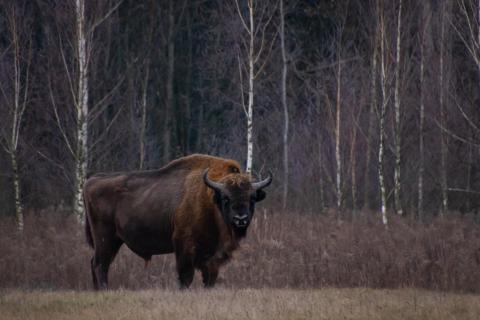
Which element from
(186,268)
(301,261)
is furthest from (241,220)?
(301,261)

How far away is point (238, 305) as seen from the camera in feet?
35.7

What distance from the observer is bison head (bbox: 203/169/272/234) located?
12.7m

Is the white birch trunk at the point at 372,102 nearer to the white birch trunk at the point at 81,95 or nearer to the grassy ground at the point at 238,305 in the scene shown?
the white birch trunk at the point at 81,95

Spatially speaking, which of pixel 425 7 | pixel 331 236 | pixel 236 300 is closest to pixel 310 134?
pixel 425 7

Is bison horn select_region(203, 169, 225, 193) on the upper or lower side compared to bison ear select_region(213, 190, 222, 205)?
upper

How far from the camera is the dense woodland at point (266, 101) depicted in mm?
22562

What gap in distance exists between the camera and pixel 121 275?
15.6m

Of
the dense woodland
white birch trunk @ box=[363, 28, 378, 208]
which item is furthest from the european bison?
white birch trunk @ box=[363, 28, 378, 208]

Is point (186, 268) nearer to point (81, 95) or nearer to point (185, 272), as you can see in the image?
point (185, 272)

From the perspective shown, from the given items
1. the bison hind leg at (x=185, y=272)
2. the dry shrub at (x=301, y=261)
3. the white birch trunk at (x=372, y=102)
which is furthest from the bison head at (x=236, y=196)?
the white birch trunk at (x=372, y=102)

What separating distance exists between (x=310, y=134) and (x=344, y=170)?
10.5 ft

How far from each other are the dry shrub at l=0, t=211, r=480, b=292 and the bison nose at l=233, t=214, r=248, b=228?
6.71 ft

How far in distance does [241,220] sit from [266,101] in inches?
1117

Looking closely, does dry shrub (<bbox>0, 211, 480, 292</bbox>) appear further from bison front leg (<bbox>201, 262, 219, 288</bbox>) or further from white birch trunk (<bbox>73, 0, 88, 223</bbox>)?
white birch trunk (<bbox>73, 0, 88, 223</bbox>)
